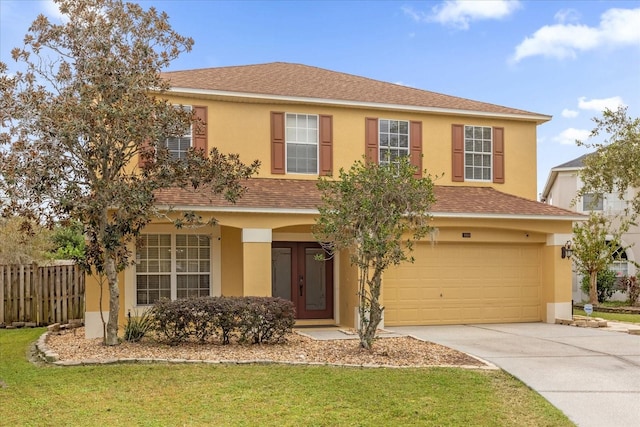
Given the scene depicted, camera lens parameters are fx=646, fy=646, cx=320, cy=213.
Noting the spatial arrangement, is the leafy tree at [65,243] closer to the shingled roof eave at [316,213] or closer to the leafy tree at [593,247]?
the shingled roof eave at [316,213]

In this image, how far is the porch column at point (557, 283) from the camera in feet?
55.2

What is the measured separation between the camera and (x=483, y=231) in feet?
54.7

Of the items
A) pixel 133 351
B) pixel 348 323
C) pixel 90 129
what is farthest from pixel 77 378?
pixel 348 323

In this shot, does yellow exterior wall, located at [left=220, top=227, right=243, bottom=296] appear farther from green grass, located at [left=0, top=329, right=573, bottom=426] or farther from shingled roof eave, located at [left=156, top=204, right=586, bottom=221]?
green grass, located at [left=0, top=329, right=573, bottom=426]

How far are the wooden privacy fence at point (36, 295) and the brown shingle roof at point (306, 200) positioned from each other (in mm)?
4977

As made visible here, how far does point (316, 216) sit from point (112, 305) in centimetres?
511

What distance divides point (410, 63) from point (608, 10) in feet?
21.5

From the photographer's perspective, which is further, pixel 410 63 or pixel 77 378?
pixel 410 63

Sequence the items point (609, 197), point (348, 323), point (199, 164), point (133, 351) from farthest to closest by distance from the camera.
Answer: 1. point (609, 197)
2. point (348, 323)
3. point (199, 164)
4. point (133, 351)

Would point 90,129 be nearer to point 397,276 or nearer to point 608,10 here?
point 397,276

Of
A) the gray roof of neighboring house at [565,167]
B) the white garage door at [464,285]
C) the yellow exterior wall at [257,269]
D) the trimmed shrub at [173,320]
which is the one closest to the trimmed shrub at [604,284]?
the gray roof of neighboring house at [565,167]

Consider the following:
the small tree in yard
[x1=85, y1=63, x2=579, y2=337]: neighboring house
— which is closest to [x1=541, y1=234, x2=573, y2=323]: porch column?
[x1=85, y1=63, x2=579, y2=337]: neighboring house

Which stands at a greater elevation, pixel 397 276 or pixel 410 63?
pixel 410 63

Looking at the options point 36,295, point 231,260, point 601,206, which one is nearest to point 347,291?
point 231,260
